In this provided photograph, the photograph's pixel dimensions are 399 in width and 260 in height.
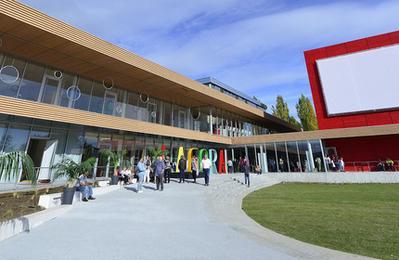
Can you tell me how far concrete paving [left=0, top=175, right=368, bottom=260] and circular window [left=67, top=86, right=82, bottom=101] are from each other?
907 cm

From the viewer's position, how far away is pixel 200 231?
591 centimetres

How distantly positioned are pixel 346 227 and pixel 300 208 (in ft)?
9.29

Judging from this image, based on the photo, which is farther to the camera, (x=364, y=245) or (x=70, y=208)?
(x=70, y=208)

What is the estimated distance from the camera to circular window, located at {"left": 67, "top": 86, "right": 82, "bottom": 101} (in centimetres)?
1525

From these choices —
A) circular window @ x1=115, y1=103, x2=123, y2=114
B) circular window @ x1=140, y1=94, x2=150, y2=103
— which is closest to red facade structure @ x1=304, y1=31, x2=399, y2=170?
circular window @ x1=140, y1=94, x2=150, y2=103

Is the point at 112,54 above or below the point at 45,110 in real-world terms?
above

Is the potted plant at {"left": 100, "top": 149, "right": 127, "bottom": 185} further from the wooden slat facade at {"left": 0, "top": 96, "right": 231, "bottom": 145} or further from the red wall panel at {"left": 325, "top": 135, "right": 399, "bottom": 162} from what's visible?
the red wall panel at {"left": 325, "top": 135, "right": 399, "bottom": 162}

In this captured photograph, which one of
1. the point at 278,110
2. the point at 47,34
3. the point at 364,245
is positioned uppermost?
the point at 278,110

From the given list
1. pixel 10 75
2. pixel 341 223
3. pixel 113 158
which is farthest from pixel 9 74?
pixel 341 223

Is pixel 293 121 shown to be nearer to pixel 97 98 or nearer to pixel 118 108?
pixel 118 108

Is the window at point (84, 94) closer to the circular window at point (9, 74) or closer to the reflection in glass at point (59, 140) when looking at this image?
the reflection in glass at point (59, 140)

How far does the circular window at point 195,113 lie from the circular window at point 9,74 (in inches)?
621

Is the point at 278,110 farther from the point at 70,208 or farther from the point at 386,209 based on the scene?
the point at 70,208

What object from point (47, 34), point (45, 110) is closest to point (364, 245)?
point (45, 110)
